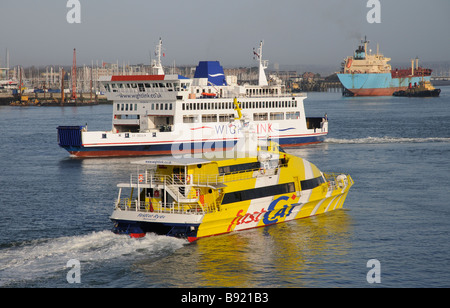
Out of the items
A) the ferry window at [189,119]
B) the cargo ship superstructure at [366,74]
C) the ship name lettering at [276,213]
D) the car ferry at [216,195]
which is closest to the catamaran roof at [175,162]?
the car ferry at [216,195]

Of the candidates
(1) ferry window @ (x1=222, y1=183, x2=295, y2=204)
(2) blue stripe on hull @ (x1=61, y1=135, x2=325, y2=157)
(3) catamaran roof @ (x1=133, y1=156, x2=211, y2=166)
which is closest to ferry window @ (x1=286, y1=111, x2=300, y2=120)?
(2) blue stripe on hull @ (x1=61, y1=135, x2=325, y2=157)

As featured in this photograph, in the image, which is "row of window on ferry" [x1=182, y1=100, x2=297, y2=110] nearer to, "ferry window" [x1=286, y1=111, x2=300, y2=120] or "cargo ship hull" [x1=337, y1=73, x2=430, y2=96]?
"ferry window" [x1=286, y1=111, x2=300, y2=120]

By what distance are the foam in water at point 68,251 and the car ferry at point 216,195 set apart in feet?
2.07

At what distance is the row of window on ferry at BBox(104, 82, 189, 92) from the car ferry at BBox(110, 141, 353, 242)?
89.5 ft

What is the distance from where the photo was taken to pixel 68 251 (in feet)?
74.5

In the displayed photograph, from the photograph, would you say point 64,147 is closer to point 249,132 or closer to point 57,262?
point 249,132

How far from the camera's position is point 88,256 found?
22.1m

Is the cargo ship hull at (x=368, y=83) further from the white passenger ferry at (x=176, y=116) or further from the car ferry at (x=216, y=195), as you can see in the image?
the car ferry at (x=216, y=195)

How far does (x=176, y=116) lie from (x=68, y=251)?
1270 inches

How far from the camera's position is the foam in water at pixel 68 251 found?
20656mm

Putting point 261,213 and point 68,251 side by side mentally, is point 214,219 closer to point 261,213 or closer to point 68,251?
point 261,213
